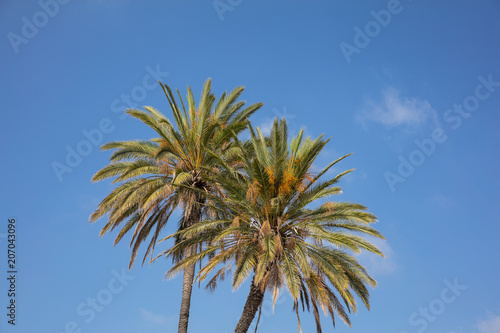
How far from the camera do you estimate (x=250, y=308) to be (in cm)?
2192

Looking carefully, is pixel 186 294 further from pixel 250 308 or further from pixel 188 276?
pixel 250 308

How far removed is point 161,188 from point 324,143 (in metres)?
7.15

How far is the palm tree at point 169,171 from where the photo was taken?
23.6 meters

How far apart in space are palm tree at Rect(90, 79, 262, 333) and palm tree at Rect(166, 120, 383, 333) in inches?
66.9

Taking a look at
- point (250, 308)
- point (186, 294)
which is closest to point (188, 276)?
point (186, 294)

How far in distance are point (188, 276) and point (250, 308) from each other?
356 centimetres

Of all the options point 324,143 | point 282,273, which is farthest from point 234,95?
point 282,273

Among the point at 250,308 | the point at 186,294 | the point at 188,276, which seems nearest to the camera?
the point at 250,308

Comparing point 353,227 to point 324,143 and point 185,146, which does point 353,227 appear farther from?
point 185,146

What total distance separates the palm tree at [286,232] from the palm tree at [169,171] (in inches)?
66.9

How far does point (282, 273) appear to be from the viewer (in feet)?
67.3

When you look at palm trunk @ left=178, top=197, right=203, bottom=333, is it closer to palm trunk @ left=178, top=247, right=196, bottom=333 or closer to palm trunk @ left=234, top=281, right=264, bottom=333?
palm trunk @ left=178, top=247, right=196, bottom=333

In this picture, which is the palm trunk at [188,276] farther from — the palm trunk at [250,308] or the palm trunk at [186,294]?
the palm trunk at [250,308]

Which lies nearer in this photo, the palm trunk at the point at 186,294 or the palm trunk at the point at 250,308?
the palm trunk at the point at 250,308
